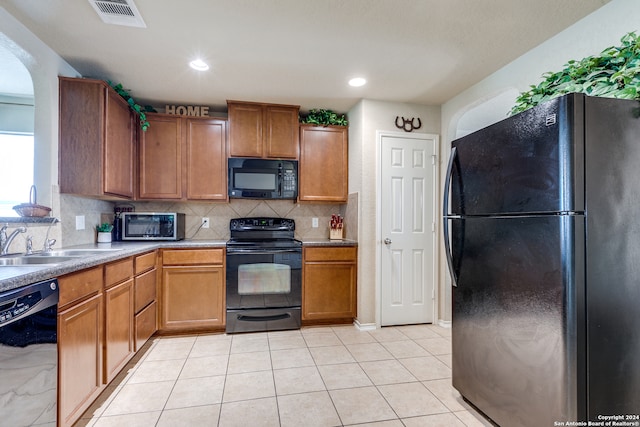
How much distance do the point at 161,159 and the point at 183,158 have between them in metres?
0.21

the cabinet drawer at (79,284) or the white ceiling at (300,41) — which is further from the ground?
the white ceiling at (300,41)

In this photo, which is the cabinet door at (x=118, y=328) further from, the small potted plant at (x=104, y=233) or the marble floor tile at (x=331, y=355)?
the marble floor tile at (x=331, y=355)

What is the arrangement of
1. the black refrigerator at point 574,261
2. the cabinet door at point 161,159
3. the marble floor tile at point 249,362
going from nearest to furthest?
the black refrigerator at point 574,261, the marble floor tile at point 249,362, the cabinet door at point 161,159

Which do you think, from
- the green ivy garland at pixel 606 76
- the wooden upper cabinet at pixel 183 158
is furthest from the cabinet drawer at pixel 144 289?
the green ivy garland at pixel 606 76

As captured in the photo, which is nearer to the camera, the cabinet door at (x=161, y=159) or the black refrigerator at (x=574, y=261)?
the black refrigerator at (x=574, y=261)

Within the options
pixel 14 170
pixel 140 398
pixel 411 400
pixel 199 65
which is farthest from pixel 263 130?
pixel 411 400

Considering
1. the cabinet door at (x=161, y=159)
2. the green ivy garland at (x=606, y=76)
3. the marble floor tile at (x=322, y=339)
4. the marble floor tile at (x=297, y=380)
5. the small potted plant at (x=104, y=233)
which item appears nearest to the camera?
the green ivy garland at (x=606, y=76)

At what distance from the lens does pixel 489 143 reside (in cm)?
163

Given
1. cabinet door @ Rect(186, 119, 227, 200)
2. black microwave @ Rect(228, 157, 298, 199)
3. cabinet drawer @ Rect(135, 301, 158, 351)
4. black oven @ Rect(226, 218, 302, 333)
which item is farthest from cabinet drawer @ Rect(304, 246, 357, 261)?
cabinet drawer @ Rect(135, 301, 158, 351)

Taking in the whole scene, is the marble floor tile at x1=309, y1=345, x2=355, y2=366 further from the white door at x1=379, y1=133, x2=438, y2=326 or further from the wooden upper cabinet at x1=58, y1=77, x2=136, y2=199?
the wooden upper cabinet at x1=58, y1=77, x2=136, y2=199

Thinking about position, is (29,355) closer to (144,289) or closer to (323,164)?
(144,289)

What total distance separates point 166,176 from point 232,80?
1.24 metres

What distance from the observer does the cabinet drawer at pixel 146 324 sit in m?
2.44

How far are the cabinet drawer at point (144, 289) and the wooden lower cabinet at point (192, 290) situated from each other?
143 mm
